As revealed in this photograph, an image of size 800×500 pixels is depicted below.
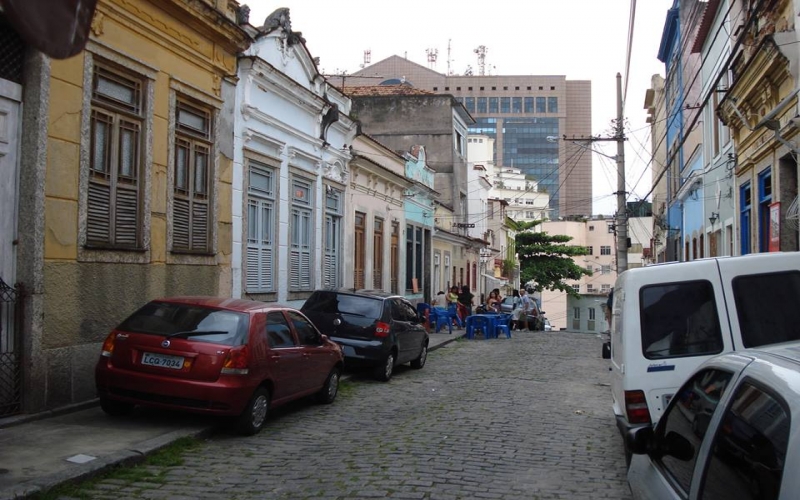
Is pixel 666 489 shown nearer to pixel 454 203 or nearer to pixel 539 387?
pixel 539 387

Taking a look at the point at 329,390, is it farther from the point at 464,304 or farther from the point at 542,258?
the point at 542,258

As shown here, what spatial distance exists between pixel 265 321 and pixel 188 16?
5.92m

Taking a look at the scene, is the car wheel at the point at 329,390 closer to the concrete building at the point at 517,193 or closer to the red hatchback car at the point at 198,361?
the red hatchback car at the point at 198,361

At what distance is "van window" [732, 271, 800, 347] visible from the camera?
636cm

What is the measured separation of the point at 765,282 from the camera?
21.1ft

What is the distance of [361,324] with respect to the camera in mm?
13734

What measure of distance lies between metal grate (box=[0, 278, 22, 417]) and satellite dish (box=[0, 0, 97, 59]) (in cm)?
572

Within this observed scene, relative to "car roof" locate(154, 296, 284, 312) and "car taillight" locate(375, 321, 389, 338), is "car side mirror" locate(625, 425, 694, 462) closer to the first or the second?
"car roof" locate(154, 296, 284, 312)

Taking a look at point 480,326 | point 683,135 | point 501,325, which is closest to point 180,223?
point 480,326

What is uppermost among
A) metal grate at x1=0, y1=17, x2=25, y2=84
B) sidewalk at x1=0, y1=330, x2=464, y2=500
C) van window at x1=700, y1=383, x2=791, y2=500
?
metal grate at x1=0, y1=17, x2=25, y2=84

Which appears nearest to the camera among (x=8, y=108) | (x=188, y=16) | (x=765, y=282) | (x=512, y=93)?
(x=765, y=282)

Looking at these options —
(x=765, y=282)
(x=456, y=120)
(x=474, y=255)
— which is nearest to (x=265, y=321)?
(x=765, y=282)

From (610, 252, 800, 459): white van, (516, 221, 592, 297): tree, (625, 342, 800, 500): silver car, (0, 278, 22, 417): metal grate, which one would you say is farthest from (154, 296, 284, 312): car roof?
(516, 221, 592, 297): tree

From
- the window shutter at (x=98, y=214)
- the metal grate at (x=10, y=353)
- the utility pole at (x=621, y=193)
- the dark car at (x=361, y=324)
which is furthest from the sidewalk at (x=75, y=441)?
the utility pole at (x=621, y=193)
